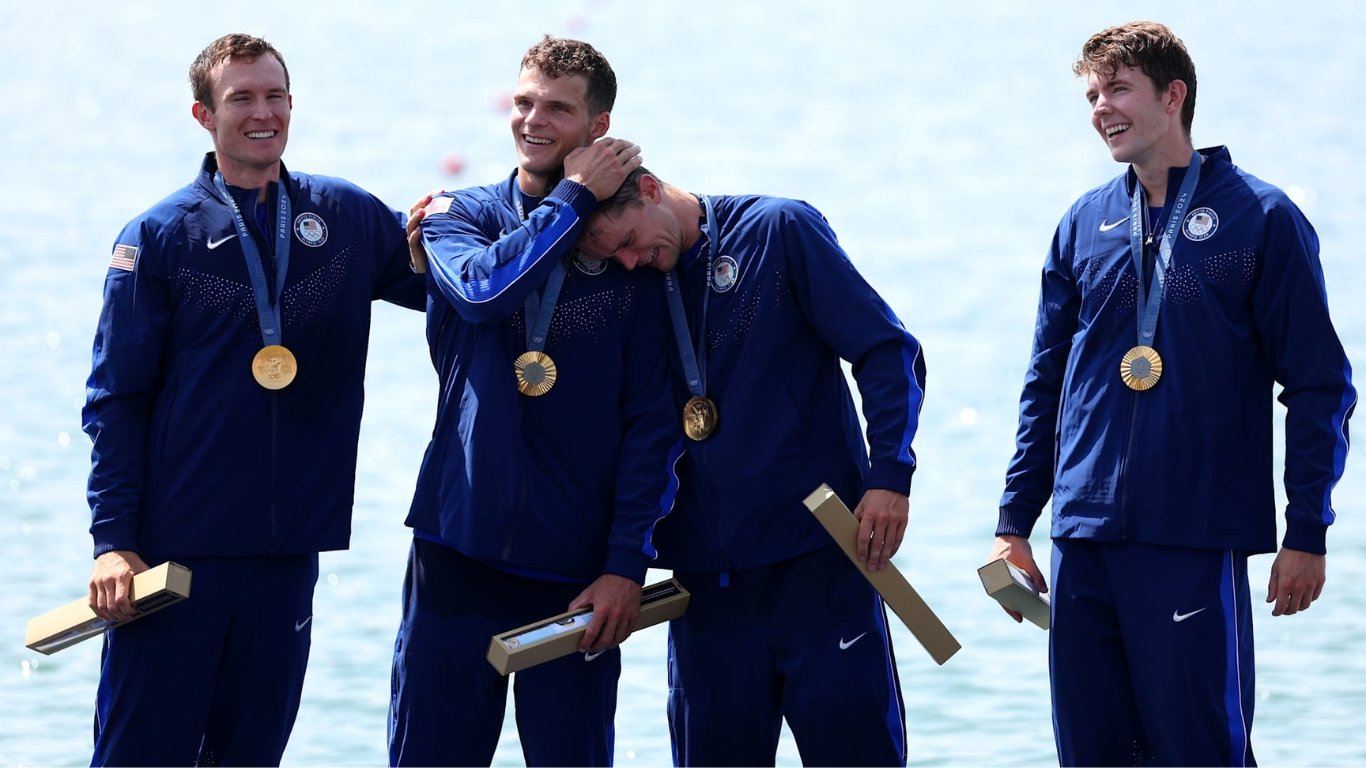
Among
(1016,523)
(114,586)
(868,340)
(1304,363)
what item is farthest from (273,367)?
(1304,363)

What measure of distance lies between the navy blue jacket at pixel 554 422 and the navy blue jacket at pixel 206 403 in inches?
11.8

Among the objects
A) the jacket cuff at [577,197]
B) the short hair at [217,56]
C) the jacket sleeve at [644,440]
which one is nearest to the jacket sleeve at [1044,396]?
the jacket sleeve at [644,440]

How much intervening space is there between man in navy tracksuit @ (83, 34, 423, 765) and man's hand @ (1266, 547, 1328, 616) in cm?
204

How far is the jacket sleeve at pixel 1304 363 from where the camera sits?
4.58 m

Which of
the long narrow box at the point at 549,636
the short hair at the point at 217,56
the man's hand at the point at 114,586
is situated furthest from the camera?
the short hair at the point at 217,56

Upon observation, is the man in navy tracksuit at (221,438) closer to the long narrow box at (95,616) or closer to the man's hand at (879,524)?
the long narrow box at (95,616)

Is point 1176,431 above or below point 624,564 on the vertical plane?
above

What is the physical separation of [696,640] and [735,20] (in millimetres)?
21966

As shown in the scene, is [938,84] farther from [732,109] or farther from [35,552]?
[35,552]

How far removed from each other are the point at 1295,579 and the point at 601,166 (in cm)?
172

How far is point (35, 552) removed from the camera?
11.6 meters

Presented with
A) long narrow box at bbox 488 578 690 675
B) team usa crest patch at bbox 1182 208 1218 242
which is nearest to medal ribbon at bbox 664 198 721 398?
long narrow box at bbox 488 578 690 675

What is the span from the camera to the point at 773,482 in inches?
182

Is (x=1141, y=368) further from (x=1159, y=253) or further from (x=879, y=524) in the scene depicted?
(x=879, y=524)
